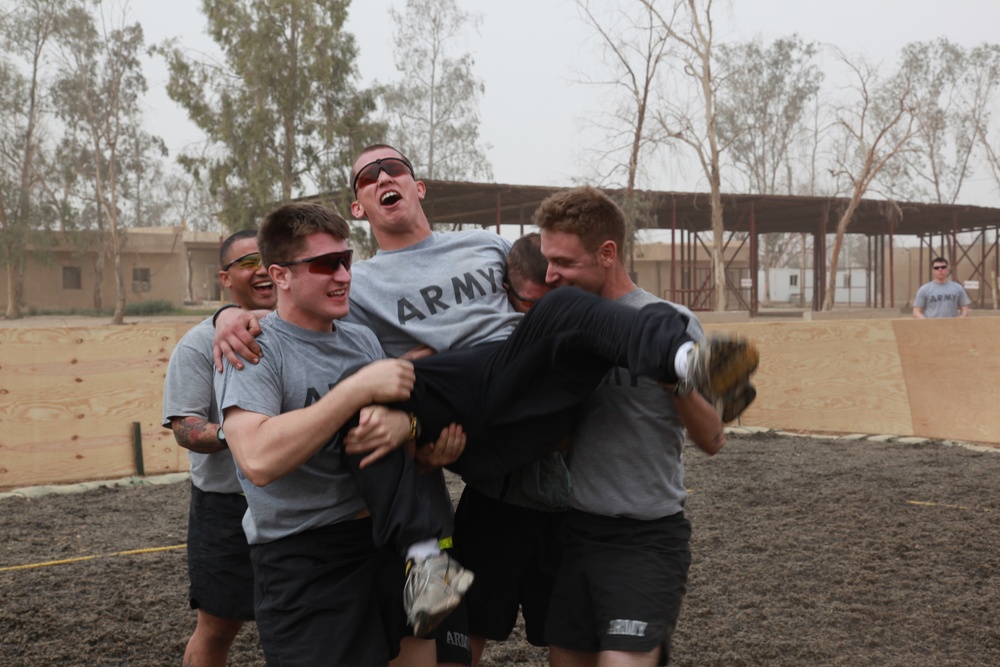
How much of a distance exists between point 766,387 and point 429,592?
9.12 m

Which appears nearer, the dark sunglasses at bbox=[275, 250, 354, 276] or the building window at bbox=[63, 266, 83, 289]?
the dark sunglasses at bbox=[275, 250, 354, 276]

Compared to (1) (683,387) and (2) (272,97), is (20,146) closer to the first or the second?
(2) (272,97)

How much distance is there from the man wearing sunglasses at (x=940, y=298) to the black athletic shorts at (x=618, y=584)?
35.1 feet

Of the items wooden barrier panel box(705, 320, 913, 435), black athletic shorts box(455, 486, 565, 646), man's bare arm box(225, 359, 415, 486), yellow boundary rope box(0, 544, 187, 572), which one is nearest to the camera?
man's bare arm box(225, 359, 415, 486)

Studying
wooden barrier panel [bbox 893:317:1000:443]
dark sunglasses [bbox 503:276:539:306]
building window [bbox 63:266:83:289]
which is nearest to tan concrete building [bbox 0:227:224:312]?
building window [bbox 63:266:83:289]

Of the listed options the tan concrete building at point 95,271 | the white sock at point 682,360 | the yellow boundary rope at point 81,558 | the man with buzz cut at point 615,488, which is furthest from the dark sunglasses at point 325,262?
the tan concrete building at point 95,271

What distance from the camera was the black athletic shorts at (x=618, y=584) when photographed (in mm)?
2674

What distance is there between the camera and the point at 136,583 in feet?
18.1

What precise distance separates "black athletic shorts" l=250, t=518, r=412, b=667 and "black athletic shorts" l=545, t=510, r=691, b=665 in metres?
0.54

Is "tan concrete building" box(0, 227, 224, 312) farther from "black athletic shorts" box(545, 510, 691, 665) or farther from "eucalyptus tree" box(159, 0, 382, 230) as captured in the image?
"black athletic shorts" box(545, 510, 691, 665)

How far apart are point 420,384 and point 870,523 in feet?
16.0

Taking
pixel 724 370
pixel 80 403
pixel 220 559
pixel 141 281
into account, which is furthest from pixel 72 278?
pixel 724 370

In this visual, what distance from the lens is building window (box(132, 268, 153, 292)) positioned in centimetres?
4634

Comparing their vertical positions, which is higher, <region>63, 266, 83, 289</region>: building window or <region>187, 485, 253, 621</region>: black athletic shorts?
<region>63, 266, 83, 289</region>: building window
